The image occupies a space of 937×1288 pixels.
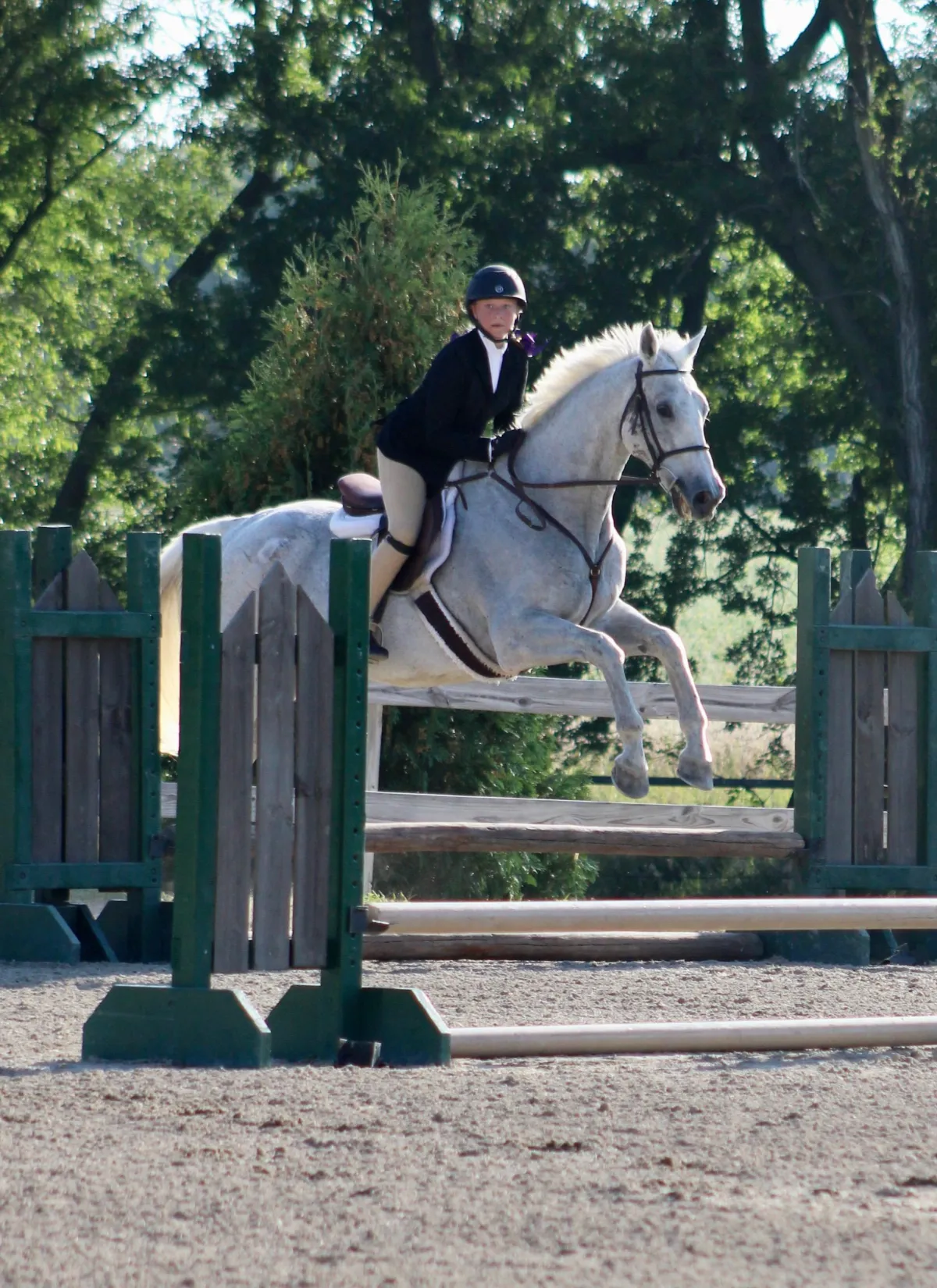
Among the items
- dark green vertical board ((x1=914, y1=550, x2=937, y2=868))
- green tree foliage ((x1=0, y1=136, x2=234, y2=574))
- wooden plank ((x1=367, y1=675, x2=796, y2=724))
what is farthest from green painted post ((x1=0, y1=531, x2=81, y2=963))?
green tree foliage ((x1=0, y1=136, x2=234, y2=574))

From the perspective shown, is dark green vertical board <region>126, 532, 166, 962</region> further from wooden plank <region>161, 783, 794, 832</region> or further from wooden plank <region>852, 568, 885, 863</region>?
wooden plank <region>852, 568, 885, 863</region>

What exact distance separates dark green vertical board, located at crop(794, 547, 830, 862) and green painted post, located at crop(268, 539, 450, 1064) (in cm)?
249

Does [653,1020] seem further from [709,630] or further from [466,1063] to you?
Result: [709,630]

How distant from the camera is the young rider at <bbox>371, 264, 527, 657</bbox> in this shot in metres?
6.02

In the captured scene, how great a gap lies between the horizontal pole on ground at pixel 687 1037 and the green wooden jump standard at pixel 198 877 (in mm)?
537

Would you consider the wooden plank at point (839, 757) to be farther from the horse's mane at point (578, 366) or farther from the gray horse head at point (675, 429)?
the horse's mane at point (578, 366)

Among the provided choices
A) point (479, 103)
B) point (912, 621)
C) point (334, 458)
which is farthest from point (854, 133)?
point (912, 621)

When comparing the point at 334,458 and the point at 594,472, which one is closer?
the point at 594,472

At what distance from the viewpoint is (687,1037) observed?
4.15 meters

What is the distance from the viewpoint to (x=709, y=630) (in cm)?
2923

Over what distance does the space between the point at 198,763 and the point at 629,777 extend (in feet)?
5.92

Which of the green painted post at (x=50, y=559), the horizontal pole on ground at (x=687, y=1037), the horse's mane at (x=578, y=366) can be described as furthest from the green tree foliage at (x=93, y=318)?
the horizontal pole on ground at (x=687, y=1037)

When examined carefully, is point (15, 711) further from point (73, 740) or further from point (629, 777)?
point (629, 777)

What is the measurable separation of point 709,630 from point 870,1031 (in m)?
25.1
